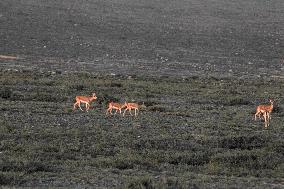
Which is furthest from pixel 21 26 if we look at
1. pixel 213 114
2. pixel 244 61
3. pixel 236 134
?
pixel 236 134

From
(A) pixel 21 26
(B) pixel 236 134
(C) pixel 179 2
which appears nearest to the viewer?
(B) pixel 236 134

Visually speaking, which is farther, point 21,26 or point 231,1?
point 231,1

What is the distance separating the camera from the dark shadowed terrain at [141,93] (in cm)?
1412

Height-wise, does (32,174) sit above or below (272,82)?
above

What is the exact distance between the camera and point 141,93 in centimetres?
2853

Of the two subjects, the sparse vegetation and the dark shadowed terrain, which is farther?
the dark shadowed terrain

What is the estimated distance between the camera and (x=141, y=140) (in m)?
17.1

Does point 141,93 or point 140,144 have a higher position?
point 140,144

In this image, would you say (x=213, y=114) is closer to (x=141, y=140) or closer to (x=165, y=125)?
(x=165, y=125)

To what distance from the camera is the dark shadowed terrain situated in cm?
1412

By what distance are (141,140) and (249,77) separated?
24.4 m

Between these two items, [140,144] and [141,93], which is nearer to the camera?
[140,144]

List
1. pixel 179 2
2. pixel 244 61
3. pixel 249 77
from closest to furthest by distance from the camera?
1. pixel 249 77
2. pixel 244 61
3. pixel 179 2

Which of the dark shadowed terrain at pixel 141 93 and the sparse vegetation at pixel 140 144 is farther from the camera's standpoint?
the dark shadowed terrain at pixel 141 93
